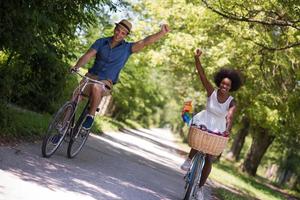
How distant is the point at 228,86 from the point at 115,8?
3784mm

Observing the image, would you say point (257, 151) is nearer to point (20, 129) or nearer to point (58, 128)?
point (20, 129)

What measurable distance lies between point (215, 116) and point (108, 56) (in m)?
2.04

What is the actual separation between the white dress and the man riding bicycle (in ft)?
4.89

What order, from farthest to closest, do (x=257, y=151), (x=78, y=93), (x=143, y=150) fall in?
(x=257, y=151) → (x=143, y=150) → (x=78, y=93)

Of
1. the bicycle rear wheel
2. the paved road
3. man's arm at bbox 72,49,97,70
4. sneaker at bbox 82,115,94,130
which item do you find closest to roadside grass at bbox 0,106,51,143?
the paved road

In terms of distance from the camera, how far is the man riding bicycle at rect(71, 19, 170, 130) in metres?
8.41

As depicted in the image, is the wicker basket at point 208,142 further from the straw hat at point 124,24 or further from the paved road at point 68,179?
the straw hat at point 124,24

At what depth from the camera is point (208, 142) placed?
24.8 ft

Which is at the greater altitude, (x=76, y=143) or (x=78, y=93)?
(x=78, y=93)

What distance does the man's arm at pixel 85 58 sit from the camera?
809cm

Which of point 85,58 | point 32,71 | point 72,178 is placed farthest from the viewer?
point 32,71

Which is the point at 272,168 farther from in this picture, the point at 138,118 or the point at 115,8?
the point at 115,8

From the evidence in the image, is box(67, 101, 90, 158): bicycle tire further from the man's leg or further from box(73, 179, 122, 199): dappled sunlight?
box(73, 179, 122, 199): dappled sunlight

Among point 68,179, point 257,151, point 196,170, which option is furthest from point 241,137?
point 68,179
